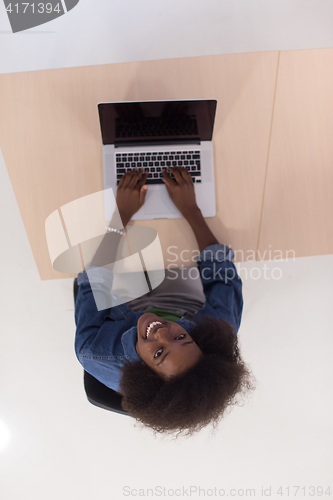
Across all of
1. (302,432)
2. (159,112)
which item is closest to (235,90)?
(159,112)

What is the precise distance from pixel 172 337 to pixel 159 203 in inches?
18.4

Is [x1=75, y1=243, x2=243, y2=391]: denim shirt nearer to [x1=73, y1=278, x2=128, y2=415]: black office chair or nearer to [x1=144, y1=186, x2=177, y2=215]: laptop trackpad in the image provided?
[x1=73, y1=278, x2=128, y2=415]: black office chair

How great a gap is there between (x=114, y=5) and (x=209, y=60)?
97cm

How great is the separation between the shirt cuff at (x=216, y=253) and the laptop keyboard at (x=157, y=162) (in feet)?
0.81

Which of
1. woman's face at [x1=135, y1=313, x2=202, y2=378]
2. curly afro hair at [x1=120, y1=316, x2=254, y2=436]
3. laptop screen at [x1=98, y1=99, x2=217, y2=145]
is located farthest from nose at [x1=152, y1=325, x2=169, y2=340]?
laptop screen at [x1=98, y1=99, x2=217, y2=145]

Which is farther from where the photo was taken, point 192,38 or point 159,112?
point 192,38

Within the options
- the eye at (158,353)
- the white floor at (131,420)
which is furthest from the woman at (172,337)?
the white floor at (131,420)

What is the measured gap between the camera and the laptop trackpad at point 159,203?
1.11 meters

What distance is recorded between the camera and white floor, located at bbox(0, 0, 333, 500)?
1514mm

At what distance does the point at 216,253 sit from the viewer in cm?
108

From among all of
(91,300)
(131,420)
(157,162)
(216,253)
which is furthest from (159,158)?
(131,420)

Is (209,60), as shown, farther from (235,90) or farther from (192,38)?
(192,38)

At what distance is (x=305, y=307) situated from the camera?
1617 millimetres

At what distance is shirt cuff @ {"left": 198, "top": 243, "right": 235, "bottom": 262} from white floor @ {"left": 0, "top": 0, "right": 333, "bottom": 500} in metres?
0.59
